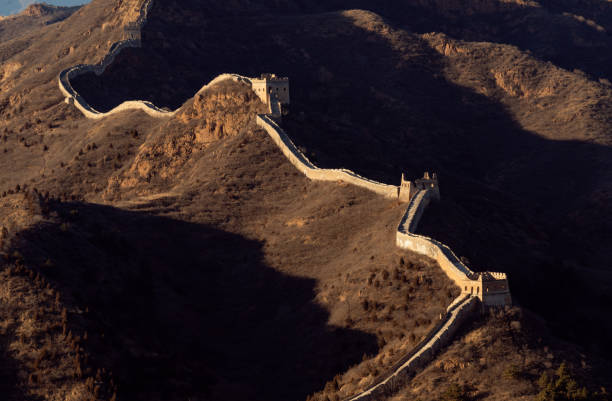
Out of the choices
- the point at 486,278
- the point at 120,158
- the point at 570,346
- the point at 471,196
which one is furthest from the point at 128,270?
the point at 471,196

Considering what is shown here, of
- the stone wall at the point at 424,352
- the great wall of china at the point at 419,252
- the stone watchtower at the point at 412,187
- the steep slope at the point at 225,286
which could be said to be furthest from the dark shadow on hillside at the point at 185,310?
the stone watchtower at the point at 412,187

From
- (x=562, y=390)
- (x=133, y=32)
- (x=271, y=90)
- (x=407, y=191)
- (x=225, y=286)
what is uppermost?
(x=562, y=390)

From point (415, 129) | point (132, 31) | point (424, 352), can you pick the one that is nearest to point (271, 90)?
point (415, 129)

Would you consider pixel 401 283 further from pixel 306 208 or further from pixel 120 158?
pixel 120 158

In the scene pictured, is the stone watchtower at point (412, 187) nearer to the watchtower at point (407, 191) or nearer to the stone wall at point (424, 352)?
the watchtower at point (407, 191)

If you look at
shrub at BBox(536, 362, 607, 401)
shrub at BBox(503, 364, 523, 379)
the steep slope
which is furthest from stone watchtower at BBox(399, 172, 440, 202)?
shrub at BBox(536, 362, 607, 401)

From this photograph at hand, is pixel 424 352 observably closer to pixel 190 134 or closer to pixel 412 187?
pixel 412 187

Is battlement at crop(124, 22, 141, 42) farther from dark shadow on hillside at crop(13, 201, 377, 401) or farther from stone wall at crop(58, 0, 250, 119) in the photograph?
dark shadow on hillside at crop(13, 201, 377, 401)
